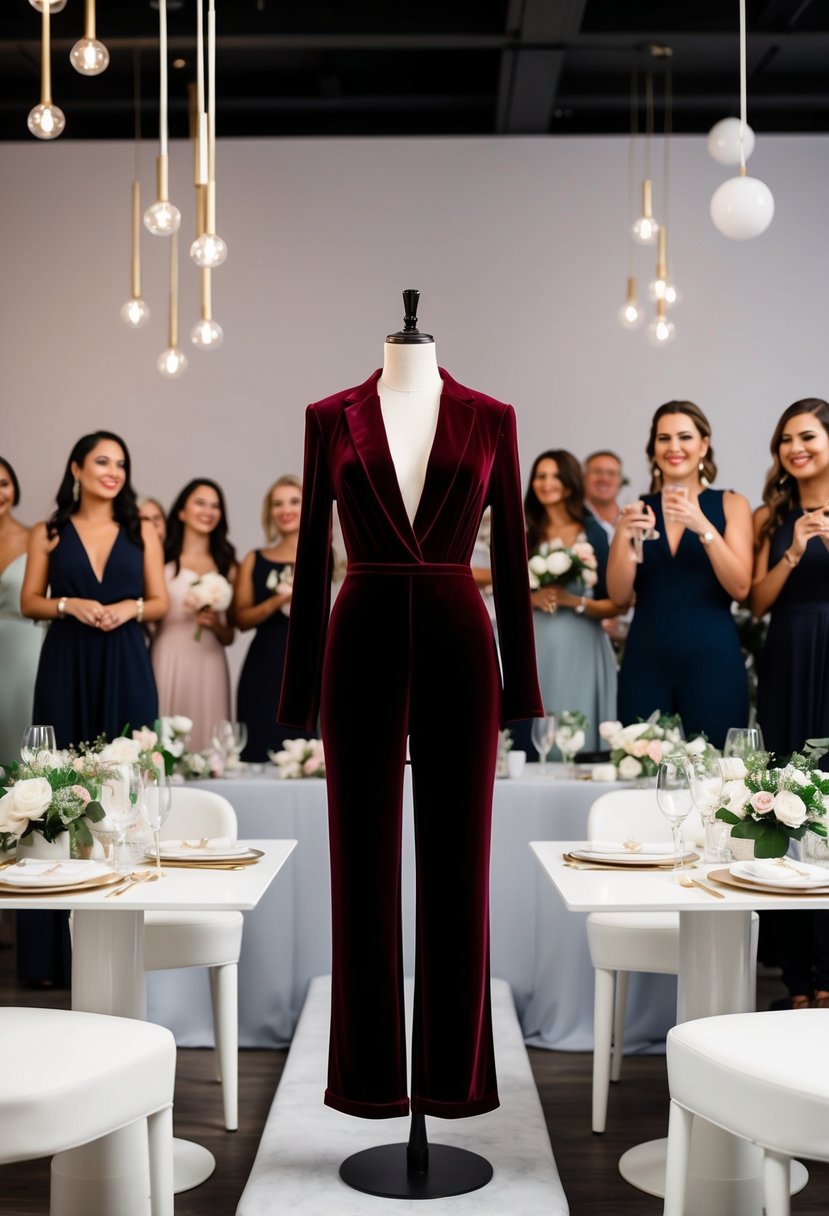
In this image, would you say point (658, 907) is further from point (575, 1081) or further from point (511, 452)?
point (575, 1081)

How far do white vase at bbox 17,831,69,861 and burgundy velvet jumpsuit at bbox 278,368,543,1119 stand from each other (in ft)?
1.90

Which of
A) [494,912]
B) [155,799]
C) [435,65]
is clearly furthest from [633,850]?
[435,65]

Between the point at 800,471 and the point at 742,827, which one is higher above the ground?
the point at 800,471

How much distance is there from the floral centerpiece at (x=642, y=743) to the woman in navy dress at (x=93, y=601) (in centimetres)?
166

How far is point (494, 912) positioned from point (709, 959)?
133 centimetres

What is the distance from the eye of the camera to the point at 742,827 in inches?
104

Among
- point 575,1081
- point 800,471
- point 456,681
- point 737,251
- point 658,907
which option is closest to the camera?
point 658,907

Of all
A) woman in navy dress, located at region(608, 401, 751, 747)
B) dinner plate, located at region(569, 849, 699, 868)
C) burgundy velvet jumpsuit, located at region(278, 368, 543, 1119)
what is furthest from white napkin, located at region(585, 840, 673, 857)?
woman in navy dress, located at region(608, 401, 751, 747)

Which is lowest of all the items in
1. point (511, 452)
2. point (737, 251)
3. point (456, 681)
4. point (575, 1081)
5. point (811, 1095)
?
point (575, 1081)

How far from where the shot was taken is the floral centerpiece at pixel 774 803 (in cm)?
259

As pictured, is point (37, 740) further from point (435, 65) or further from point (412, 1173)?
point (435, 65)

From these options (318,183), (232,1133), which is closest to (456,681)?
(232,1133)

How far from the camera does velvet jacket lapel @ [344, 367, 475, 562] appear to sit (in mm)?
2459

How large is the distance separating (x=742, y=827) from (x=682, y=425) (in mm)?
2036
